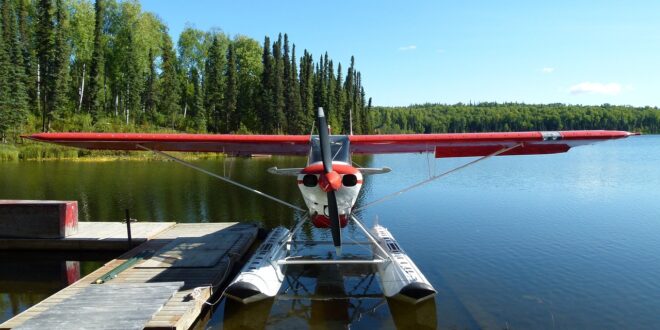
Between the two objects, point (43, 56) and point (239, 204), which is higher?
point (43, 56)

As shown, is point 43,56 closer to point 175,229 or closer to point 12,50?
point 12,50

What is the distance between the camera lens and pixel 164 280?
6.30m

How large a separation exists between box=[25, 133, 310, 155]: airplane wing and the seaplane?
0.05ft

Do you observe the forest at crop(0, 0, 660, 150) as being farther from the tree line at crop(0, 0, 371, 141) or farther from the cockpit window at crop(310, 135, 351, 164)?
the cockpit window at crop(310, 135, 351, 164)

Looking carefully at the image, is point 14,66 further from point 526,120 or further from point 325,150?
point 526,120

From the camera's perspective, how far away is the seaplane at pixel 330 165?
5.79 m

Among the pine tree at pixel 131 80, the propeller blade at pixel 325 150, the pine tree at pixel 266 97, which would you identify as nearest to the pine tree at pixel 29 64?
the pine tree at pixel 131 80

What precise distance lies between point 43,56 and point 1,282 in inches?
1492

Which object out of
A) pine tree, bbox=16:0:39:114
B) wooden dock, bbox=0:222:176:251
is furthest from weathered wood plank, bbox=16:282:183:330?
pine tree, bbox=16:0:39:114

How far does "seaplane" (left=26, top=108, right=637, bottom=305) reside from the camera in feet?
19.0

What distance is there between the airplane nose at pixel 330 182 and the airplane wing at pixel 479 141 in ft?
6.79

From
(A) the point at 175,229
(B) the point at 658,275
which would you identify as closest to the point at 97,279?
(A) the point at 175,229

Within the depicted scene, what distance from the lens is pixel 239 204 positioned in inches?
634

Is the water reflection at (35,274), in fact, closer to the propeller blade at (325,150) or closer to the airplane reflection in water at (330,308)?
the airplane reflection in water at (330,308)
